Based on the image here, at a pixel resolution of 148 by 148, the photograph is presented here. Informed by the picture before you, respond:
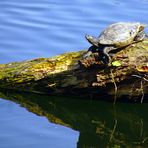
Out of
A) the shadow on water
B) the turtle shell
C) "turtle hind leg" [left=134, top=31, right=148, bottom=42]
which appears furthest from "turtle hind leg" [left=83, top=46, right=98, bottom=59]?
the shadow on water

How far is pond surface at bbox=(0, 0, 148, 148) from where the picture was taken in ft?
20.2

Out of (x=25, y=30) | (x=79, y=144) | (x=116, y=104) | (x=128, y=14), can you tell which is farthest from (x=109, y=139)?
(x=128, y=14)

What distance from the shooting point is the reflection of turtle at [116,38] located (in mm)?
6555

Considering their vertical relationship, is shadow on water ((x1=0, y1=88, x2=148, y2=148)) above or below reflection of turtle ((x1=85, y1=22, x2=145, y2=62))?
below

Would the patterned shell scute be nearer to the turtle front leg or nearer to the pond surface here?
the turtle front leg

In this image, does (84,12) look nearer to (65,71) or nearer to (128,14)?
(128,14)

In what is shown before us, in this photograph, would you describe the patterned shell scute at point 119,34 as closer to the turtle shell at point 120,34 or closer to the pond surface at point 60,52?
the turtle shell at point 120,34

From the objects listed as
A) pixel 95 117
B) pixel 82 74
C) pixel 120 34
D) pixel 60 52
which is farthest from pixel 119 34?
pixel 60 52

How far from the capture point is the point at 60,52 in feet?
27.9

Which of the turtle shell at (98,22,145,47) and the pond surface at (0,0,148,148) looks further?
the turtle shell at (98,22,145,47)

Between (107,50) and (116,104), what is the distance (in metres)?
0.83

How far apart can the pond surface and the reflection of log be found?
0.23 meters

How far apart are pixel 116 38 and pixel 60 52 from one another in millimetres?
1975

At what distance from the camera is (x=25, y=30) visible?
941cm
